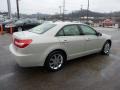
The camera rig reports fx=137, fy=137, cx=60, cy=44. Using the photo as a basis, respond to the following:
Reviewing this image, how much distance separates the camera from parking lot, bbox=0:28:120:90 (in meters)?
3.34

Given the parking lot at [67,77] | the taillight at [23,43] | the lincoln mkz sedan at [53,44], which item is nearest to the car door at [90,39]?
the lincoln mkz sedan at [53,44]

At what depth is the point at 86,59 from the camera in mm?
5352

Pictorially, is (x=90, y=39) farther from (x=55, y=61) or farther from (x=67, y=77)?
(x=67, y=77)

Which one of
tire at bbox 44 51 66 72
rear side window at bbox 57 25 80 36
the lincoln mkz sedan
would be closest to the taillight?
the lincoln mkz sedan

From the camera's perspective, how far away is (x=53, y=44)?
3975mm

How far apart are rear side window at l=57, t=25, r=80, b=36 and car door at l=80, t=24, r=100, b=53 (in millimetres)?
317

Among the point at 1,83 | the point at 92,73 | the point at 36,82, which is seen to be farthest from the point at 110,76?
the point at 1,83

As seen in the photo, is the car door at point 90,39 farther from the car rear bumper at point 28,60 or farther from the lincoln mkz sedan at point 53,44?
the car rear bumper at point 28,60

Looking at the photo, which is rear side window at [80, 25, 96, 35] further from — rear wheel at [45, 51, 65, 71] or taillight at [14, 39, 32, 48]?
taillight at [14, 39, 32, 48]

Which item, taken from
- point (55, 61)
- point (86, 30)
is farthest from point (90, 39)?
point (55, 61)

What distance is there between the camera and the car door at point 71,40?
4.22 metres

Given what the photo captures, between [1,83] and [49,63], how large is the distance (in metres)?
1.38

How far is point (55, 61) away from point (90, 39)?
1638 millimetres

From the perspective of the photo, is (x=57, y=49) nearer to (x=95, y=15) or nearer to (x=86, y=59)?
(x=86, y=59)
